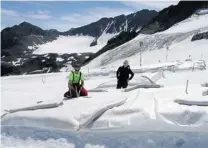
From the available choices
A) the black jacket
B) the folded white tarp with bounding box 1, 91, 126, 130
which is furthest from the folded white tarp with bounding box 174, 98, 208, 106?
the black jacket

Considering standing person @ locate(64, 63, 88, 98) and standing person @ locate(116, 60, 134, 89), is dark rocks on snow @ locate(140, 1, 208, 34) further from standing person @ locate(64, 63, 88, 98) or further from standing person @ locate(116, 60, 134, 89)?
standing person @ locate(64, 63, 88, 98)

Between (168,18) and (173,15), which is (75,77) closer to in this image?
(168,18)

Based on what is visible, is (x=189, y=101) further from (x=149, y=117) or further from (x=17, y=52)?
(x=17, y=52)

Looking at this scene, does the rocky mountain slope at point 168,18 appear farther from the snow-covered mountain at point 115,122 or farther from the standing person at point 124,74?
the snow-covered mountain at point 115,122

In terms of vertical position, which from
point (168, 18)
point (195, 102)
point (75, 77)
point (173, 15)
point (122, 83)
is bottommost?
point (195, 102)

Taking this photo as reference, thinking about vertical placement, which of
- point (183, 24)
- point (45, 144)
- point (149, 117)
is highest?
point (183, 24)

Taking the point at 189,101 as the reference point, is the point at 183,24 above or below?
above

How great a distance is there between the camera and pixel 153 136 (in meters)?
8.82

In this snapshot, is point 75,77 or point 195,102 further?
point 75,77

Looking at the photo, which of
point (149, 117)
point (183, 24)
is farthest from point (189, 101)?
point (183, 24)

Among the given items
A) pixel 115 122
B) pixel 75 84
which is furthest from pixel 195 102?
pixel 75 84

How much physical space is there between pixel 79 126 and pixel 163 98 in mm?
2371

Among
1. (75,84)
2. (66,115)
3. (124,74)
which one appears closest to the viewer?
(66,115)

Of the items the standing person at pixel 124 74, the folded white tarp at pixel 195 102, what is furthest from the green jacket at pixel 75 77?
the folded white tarp at pixel 195 102
